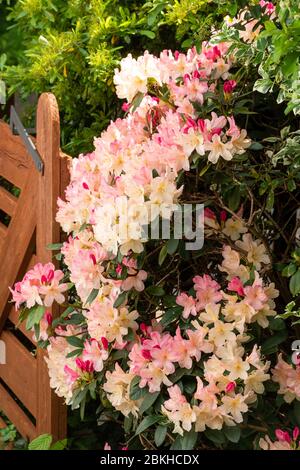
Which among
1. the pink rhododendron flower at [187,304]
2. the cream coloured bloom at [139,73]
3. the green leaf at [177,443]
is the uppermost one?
the cream coloured bloom at [139,73]

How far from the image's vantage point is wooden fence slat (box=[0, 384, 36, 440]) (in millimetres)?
3446

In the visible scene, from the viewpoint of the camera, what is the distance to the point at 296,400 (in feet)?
8.29

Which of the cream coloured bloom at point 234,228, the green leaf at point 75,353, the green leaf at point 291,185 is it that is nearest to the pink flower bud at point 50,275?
the green leaf at point 75,353

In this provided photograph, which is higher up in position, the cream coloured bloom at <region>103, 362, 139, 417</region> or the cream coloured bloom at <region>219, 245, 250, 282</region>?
the cream coloured bloom at <region>219, 245, 250, 282</region>

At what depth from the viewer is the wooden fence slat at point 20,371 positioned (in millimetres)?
3379

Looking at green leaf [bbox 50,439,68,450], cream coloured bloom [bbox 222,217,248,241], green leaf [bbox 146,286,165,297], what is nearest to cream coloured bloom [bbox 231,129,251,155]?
cream coloured bloom [bbox 222,217,248,241]

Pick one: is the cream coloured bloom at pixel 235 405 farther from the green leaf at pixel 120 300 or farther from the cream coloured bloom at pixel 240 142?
the cream coloured bloom at pixel 240 142

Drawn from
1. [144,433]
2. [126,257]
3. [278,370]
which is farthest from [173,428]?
[126,257]

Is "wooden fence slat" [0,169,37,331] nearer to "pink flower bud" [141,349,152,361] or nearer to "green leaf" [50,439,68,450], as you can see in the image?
"green leaf" [50,439,68,450]

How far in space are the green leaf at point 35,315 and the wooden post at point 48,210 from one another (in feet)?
0.78

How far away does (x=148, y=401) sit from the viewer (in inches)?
96.7

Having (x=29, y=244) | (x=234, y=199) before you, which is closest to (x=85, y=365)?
(x=234, y=199)

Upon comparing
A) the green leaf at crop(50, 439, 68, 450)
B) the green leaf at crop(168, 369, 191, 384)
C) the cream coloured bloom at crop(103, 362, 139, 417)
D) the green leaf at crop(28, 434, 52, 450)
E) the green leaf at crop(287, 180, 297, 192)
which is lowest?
the green leaf at crop(50, 439, 68, 450)

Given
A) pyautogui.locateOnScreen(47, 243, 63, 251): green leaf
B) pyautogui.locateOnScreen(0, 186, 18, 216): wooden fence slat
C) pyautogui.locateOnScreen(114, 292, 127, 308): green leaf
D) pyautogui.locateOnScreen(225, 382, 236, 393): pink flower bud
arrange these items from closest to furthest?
pyautogui.locateOnScreen(225, 382, 236, 393): pink flower bud → pyautogui.locateOnScreen(114, 292, 127, 308): green leaf → pyautogui.locateOnScreen(47, 243, 63, 251): green leaf → pyautogui.locateOnScreen(0, 186, 18, 216): wooden fence slat
